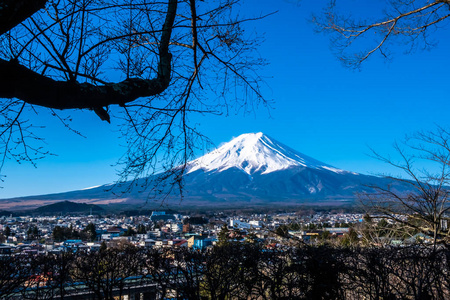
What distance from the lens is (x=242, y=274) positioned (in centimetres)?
376

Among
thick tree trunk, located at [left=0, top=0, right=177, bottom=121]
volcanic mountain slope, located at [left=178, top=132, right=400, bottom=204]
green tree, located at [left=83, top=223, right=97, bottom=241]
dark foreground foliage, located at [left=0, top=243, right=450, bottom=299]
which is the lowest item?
green tree, located at [left=83, top=223, right=97, bottom=241]

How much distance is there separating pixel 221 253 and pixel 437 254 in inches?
87.6

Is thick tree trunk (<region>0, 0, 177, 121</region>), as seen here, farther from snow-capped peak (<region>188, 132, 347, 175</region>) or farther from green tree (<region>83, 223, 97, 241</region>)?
snow-capped peak (<region>188, 132, 347, 175</region>)

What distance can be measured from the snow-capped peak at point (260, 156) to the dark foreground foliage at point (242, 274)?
506 ft

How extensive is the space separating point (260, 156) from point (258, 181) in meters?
25.1

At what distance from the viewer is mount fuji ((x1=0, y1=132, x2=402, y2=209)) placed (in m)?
121

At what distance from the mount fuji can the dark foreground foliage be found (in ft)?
344

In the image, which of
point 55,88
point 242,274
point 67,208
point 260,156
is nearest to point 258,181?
point 260,156

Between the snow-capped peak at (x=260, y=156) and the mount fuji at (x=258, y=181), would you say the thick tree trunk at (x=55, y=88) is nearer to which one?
the mount fuji at (x=258, y=181)

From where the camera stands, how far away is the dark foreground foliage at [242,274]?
3760 mm

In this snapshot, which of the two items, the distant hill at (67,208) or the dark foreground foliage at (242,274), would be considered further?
the distant hill at (67,208)

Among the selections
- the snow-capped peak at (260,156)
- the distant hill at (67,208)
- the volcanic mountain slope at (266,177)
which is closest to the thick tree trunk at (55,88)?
the distant hill at (67,208)

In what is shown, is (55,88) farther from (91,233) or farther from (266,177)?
(266,177)

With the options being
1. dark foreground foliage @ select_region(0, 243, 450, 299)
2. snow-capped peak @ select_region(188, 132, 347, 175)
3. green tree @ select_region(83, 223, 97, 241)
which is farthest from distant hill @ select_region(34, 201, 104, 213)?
dark foreground foliage @ select_region(0, 243, 450, 299)
